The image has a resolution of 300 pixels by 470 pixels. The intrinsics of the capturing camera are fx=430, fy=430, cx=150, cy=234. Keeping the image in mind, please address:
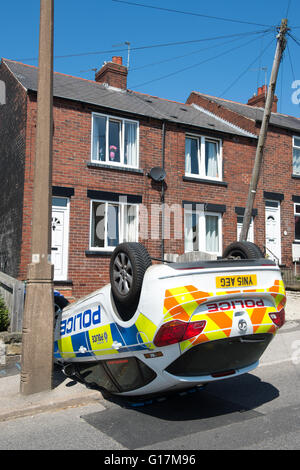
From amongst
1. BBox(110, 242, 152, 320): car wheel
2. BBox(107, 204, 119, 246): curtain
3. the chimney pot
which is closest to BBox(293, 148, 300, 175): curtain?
the chimney pot

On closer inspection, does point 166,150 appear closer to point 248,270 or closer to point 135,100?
point 135,100

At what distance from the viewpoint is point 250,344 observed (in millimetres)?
4523

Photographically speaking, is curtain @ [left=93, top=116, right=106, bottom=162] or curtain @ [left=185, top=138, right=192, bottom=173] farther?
curtain @ [left=185, top=138, right=192, bottom=173]

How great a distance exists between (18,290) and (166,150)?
881 centimetres

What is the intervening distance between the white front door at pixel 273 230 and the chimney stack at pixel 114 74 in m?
7.72

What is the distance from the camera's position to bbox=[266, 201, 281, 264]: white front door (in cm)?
1723

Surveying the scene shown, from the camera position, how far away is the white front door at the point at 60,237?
42.7ft

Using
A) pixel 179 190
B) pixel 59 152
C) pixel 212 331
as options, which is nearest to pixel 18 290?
pixel 212 331

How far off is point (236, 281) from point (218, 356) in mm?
783

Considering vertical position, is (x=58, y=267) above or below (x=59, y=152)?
below

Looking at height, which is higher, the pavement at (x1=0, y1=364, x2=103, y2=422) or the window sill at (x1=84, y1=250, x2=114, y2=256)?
the window sill at (x1=84, y1=250, x2=114, y2=256)

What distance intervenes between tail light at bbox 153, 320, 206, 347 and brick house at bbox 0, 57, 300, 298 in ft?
29.7

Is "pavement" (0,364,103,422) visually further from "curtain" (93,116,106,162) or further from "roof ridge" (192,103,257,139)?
"roof ridge" (192,103,257,139)
